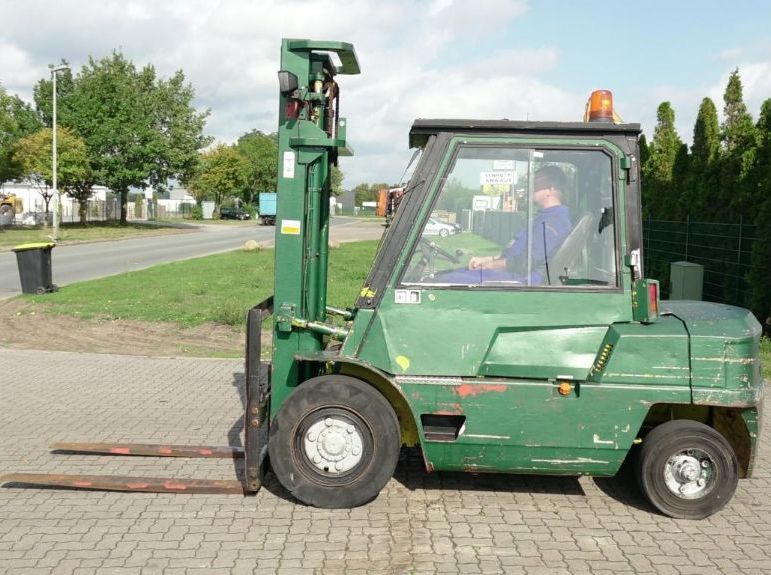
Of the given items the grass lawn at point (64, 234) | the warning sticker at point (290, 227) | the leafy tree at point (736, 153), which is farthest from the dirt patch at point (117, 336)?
the grass lawn at point (64, 234)

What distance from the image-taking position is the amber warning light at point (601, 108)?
5.18 m

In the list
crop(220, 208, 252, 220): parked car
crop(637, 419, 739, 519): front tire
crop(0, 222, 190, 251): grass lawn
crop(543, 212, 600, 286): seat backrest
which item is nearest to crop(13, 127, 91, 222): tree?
crop(0, 222, 190, 251): grass lawn

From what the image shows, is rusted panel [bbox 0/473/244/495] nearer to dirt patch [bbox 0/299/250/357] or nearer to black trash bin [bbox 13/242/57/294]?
dirt patch [bbox 0/299/250/357]

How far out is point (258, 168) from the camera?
103688mm

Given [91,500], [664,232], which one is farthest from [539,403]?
[664,232]

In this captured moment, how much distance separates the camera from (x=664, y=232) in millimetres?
19422

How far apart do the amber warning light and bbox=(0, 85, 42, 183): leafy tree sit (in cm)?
3965

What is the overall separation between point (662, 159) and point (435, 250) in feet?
59.4

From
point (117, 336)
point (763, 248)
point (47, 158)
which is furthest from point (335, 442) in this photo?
point (47, 158)

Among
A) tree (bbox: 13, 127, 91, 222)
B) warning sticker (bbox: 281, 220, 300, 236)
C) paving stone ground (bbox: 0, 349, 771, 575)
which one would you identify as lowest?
paving stone ground (bbox: 0, 349, 771, 575)

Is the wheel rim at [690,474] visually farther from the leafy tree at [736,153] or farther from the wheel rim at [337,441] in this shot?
the leafy tree at [736,153]

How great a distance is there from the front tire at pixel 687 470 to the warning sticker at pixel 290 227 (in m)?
2.58

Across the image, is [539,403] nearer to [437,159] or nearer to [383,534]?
[383,534]

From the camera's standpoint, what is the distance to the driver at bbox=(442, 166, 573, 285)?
16.5 feet
